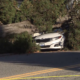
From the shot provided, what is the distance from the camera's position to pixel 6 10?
17.2 meters

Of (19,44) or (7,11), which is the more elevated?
(7,11)

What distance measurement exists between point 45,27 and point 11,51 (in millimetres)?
3116

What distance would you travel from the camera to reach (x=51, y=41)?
45.2 ft

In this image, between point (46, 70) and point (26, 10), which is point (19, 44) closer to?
point (26, 10)

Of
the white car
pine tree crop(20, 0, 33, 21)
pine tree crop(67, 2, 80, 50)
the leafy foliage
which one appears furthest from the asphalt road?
the leafy foliage

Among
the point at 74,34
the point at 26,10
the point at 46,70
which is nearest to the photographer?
the point at 46,70

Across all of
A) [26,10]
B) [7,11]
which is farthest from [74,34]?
[7,11]

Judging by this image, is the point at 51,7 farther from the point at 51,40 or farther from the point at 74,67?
the point at 74,67

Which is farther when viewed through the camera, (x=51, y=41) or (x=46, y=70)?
(x=51, y=41)

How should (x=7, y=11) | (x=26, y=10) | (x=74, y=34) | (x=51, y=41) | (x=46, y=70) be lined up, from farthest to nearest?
(x=7, y=11)
(x=26, y=10)
(x=74, y=34)
(x=51, y=41)
(x=46, y=70)

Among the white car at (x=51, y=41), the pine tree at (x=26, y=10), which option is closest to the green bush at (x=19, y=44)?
the white car at (x=51, y=41)

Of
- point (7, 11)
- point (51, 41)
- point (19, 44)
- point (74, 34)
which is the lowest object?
point (19, 44)

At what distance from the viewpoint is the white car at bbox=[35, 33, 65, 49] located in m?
13.8

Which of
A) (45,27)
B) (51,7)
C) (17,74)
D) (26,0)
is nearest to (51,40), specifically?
(45,27)
